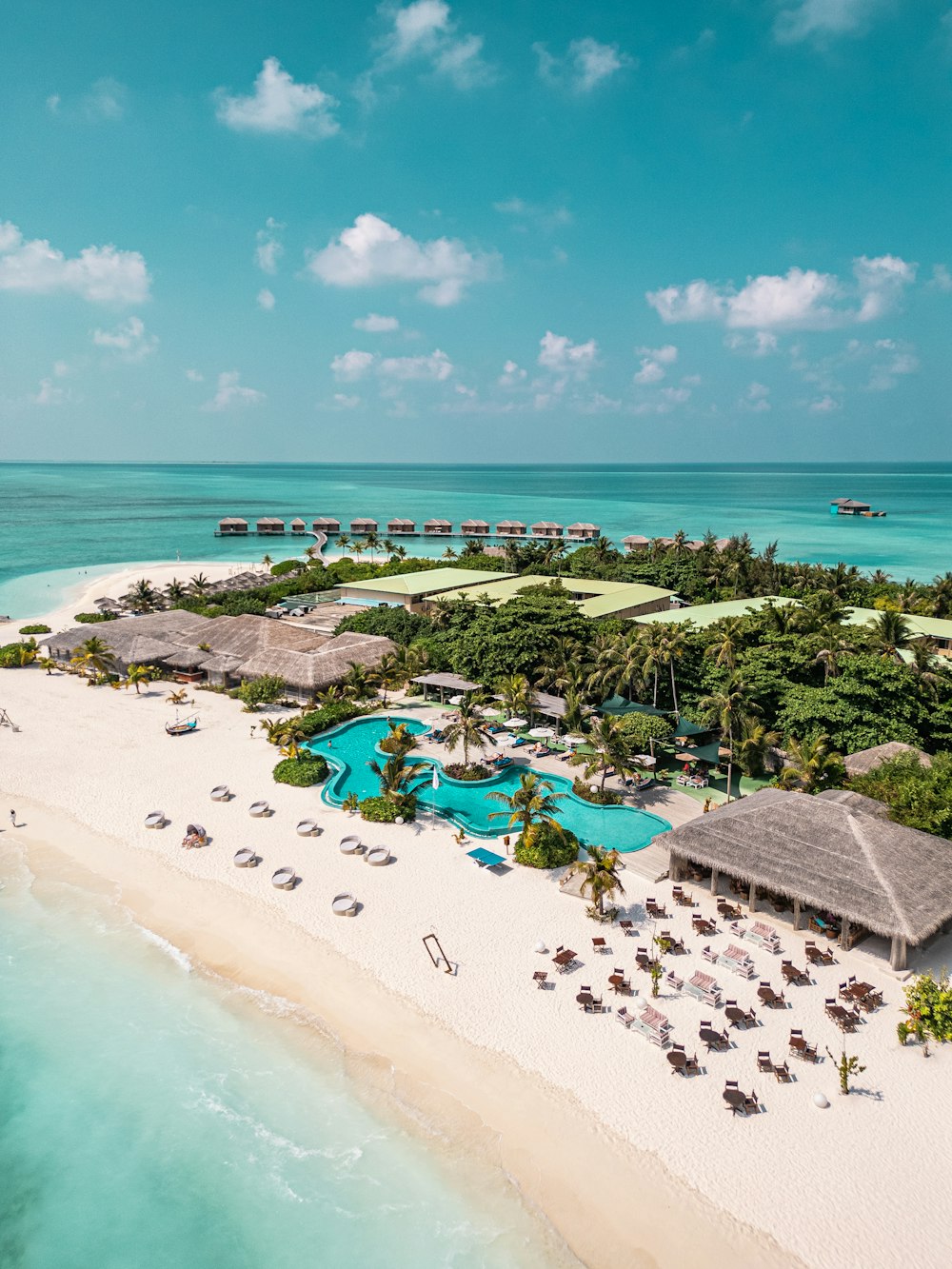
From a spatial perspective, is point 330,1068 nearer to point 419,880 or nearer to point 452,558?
point 419,880

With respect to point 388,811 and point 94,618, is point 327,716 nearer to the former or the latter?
point 388,811

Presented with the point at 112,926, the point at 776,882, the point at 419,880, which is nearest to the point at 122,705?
the point at 112,926

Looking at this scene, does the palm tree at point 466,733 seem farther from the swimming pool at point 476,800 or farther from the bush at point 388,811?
the bush at point 388,811

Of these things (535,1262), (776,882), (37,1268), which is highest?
(776,882)

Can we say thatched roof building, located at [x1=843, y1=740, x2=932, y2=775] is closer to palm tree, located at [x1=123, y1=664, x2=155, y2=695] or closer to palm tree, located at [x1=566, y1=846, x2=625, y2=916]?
palm tree, located at [x1=566, y1=846, x2=625, y2=916]

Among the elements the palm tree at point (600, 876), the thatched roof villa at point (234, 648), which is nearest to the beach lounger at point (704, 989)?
the palm tree at point (600, 876)

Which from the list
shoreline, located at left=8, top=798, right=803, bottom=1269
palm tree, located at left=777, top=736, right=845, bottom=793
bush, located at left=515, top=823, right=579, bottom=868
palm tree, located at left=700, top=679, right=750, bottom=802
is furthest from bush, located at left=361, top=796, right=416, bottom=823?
palm tree, located at left=777, top=736, right=845, bottom=793
